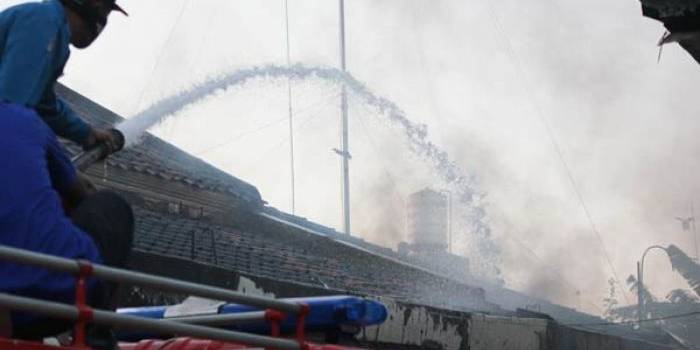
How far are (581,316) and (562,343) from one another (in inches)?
966

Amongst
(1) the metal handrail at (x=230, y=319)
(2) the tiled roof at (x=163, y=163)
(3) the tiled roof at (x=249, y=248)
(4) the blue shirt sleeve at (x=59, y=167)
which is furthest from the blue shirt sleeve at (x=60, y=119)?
(2) the tiled roof at (x=163, y=163)

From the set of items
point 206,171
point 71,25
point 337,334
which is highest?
point 206,171

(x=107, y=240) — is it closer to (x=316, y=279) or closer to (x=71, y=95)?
(x=316, y=279)

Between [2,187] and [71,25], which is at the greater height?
[71,25]

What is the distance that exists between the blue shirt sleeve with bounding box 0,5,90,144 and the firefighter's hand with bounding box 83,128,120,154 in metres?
0.31

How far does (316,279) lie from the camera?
14570 millimetres

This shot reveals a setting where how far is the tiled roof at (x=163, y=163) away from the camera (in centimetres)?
1547

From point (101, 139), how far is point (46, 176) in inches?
27.2

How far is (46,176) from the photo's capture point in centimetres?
280

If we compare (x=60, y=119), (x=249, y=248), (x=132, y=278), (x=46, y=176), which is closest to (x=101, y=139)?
(x=60, y=119)

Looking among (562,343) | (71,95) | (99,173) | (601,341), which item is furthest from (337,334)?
(601,341)

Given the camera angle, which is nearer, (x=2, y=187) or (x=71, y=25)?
(x=2, y=187)

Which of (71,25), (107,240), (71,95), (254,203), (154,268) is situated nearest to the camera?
(107,240)

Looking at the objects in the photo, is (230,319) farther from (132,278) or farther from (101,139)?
(101,139)
